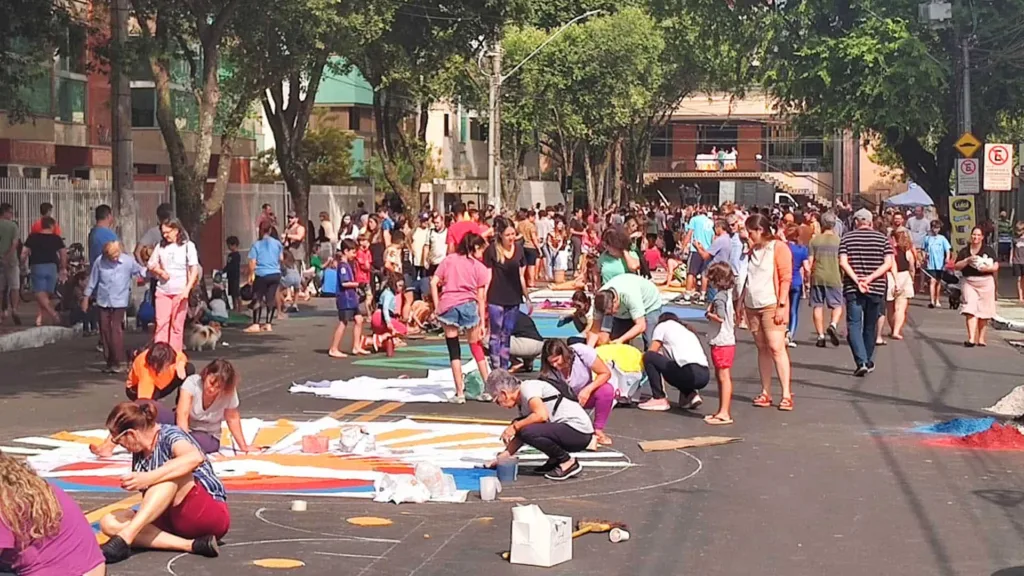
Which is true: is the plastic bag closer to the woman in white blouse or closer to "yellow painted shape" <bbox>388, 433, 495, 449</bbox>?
"yellow painted shape" <bbox>388, 433, 495, 449</bbox>

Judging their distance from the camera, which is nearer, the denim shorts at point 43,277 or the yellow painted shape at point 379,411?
the yellow painted shape at point 379,411

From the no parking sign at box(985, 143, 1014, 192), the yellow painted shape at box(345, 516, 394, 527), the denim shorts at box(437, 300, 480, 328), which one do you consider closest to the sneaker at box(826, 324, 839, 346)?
the denim shorts at box(437, 300, 480, 328)

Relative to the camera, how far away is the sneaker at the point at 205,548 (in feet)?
26.3

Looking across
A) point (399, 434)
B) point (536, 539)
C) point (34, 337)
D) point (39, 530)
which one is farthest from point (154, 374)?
point (34, 337)

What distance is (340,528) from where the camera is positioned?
29.0 feet

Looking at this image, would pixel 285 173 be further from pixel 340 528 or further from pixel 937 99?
pixel 340 528

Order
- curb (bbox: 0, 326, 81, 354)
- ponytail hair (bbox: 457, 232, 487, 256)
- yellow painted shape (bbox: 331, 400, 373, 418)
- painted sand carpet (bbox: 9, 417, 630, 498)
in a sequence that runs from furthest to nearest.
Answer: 1. curb (bbox: 0, 326, 81, 354)
2. ponytail hair (bbox: 457, 232, 487, 256)
3. yellow painted shape (bbox: 331, 400, 373, 418)
4. painted sand carpet (bbox: 9, 417, 630, 498)

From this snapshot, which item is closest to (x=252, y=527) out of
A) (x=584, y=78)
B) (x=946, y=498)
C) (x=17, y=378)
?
(x=946, y=498)

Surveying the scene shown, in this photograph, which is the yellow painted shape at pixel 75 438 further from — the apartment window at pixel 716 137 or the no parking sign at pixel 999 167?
the apartment window at pixel 716 137

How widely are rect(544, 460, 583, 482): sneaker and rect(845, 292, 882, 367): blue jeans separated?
7.35m

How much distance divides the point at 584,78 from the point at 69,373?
3872 cm

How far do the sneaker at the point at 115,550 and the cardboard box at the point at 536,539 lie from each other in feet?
6.34

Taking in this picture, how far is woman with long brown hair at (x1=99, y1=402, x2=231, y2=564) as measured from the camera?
26.0ft

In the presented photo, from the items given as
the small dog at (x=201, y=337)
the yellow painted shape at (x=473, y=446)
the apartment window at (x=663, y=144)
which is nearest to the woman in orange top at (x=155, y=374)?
the yellow painted shape at (x=473, y=446)
